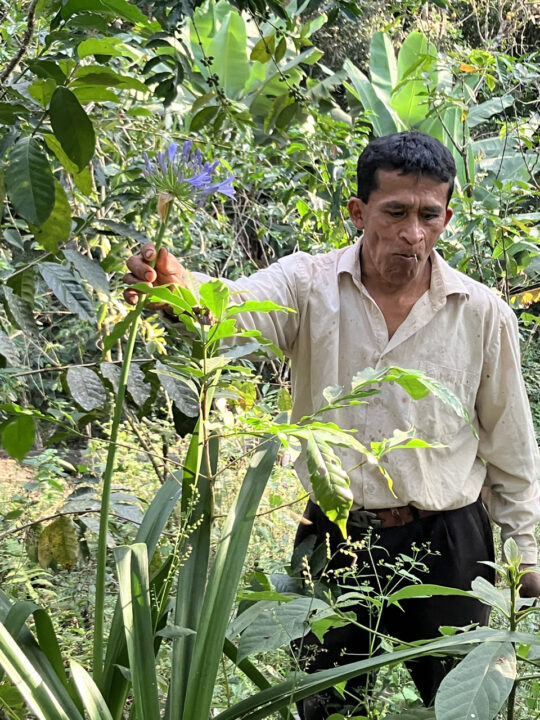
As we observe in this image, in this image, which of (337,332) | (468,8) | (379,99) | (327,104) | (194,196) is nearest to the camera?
(194,196)

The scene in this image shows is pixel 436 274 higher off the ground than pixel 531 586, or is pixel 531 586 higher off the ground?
pixel 436 274

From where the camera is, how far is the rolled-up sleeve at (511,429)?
1889mm

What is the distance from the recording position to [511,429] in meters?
1.89

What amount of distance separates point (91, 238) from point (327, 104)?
100 centimetres

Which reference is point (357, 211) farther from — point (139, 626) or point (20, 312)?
point (139, 626)

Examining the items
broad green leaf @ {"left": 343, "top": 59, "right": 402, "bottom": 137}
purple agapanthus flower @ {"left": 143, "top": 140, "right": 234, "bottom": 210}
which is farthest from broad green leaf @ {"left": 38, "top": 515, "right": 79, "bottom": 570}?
broad green leaf @ {"left": 343, "top": 59, "right": 402, "bottom": 137}

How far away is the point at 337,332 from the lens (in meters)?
1.89

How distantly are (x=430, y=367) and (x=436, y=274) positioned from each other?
222mm

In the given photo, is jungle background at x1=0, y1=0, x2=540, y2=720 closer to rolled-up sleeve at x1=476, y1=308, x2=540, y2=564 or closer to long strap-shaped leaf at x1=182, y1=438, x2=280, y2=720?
long strap-shaped leaf at x1=182, y1=438, x2=280, y2=720

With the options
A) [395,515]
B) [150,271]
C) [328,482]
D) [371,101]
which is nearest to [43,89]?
[150,271]

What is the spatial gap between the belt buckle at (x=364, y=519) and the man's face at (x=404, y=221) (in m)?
0.53

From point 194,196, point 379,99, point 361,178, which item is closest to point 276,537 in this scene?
point 361,178

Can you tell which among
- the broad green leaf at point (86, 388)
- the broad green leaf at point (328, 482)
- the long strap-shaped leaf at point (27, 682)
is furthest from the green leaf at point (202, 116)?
the long strap-shaped leaf at point (27, 682)

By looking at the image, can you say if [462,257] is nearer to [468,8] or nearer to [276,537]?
[276,537]
